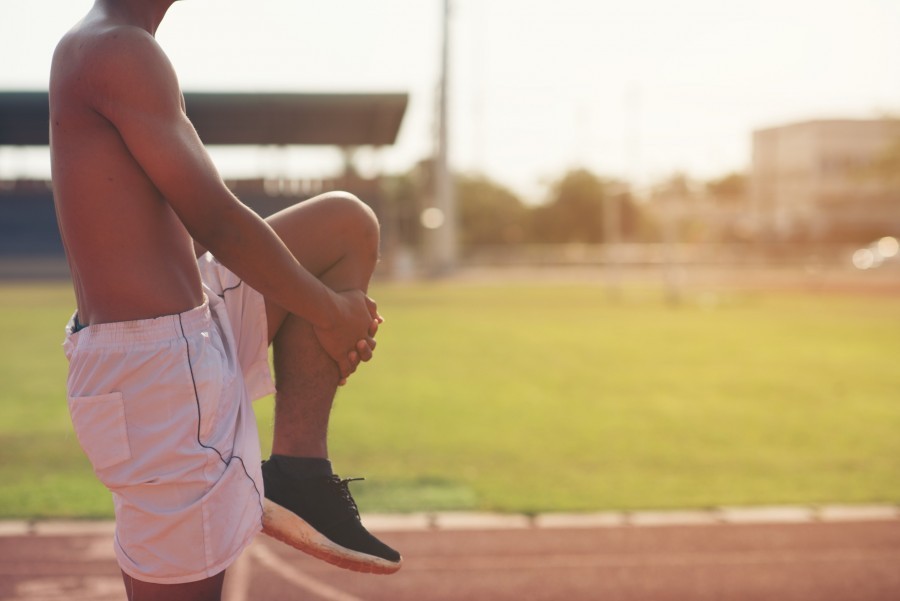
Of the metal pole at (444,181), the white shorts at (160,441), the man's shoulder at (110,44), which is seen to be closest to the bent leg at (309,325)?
the white shorts at (160,441)

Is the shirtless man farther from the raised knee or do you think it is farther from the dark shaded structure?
the dark shaded structure

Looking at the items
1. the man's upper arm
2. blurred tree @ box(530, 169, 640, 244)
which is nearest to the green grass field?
the man's upper arm

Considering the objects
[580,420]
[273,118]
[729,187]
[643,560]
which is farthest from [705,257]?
[729,187]

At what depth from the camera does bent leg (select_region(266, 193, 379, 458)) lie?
2.13 m

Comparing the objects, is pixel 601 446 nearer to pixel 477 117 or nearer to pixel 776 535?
pixel 776 535

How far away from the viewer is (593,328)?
1543cm

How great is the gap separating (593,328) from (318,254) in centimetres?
1354

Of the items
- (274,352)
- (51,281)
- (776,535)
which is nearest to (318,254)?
(274,352)

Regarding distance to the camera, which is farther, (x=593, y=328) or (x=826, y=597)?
(x=593, y=328)

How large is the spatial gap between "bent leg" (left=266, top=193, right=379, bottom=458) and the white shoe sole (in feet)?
0.45

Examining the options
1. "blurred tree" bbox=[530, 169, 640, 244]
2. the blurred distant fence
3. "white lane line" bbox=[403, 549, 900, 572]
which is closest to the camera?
"white lane line" bbox=[403, 549, 900, 572]

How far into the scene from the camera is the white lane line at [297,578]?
3.71m

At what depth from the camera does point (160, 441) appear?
1873 millimetres

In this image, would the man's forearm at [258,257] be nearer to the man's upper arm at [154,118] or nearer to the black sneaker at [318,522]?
the man's upper arm at [154,118]
